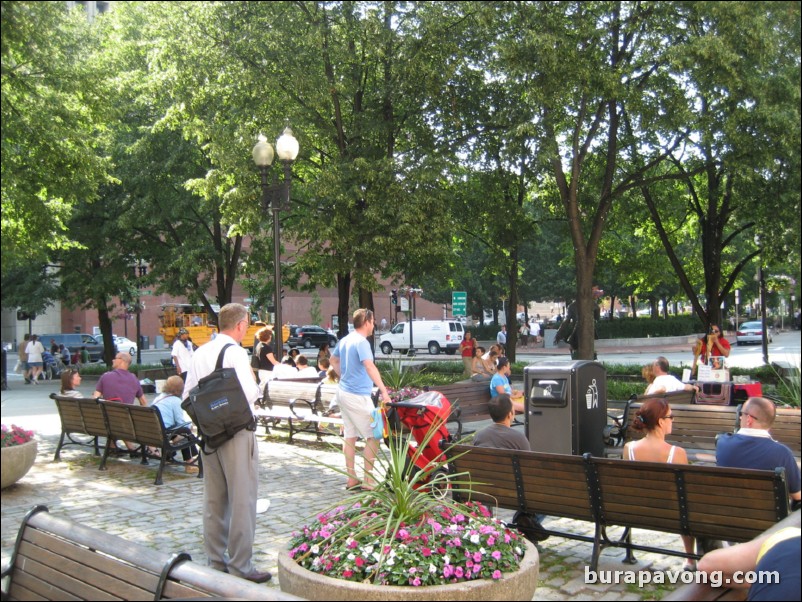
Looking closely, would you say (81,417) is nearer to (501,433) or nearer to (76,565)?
(501,433)

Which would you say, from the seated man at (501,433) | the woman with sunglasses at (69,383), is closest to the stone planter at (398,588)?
the seated man at (501,433)

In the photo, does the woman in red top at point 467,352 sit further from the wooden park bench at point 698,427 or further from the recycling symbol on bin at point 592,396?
the recycling symbol on bin at point 592,396

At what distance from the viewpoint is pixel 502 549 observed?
4.20 metres

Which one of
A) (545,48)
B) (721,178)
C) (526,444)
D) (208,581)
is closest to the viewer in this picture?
(208,581)

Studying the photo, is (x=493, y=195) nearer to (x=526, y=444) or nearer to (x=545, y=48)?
(x=545, y=48)

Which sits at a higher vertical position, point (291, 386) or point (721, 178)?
point (721, 178)

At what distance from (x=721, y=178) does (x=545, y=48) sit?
13.8 feet

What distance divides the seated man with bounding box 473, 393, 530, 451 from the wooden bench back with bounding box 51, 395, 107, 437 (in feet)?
19.5

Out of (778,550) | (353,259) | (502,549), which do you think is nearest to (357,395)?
(502,549)

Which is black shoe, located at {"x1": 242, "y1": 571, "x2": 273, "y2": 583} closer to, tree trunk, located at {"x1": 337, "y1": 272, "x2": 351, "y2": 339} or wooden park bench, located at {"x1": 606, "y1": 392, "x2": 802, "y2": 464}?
wooden park bench, located at {"x1": 606, "y1": 392, "x2": 802, "y2": 464}

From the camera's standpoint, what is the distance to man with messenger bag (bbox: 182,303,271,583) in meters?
5.25

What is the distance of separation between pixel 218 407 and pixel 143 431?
504 cm

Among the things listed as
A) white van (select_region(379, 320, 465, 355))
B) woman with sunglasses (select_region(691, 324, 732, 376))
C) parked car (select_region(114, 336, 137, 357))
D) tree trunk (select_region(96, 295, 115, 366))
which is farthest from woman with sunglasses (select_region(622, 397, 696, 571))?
parked car (select_region(114, 336, 137, 357))

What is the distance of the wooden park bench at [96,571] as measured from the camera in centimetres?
299
